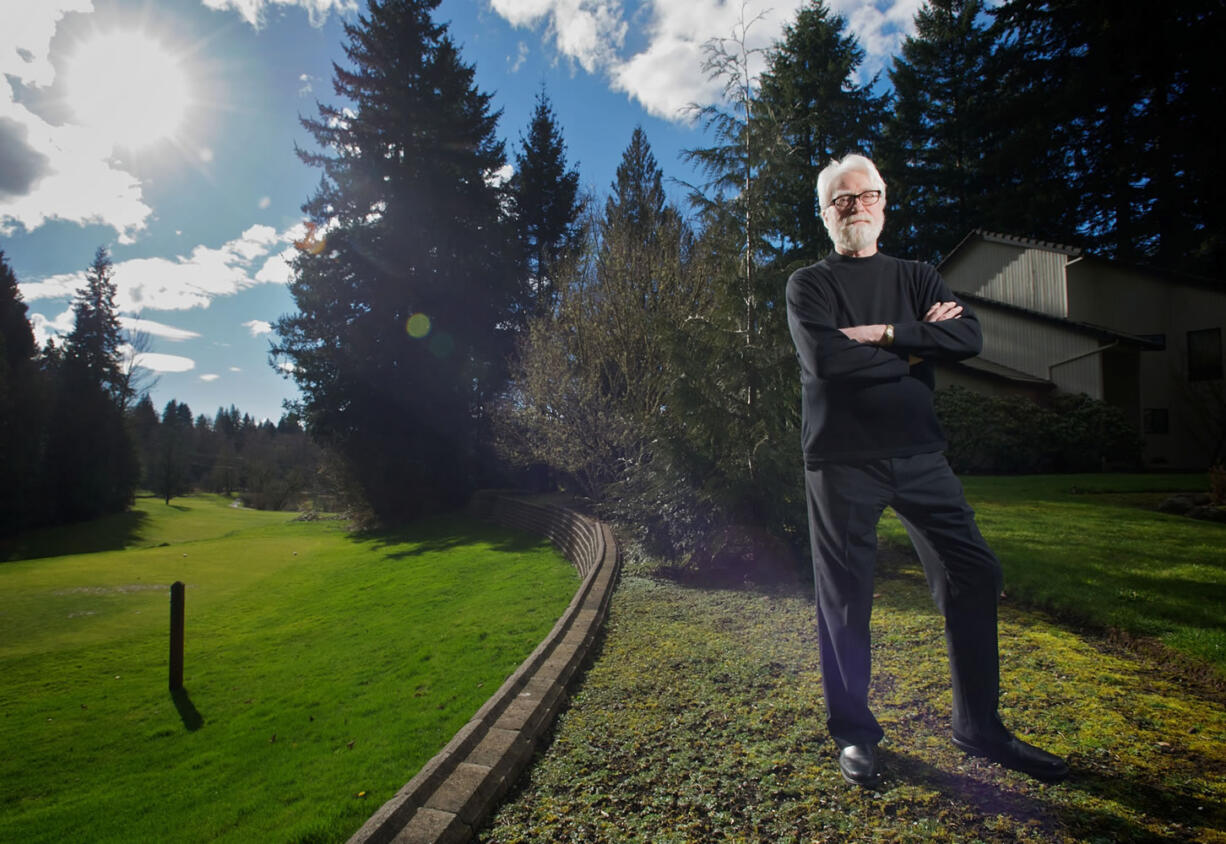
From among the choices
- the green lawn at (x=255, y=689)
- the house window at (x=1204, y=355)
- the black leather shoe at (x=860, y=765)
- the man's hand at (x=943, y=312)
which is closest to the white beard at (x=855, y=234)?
the man's hand at (x=943, y=312)

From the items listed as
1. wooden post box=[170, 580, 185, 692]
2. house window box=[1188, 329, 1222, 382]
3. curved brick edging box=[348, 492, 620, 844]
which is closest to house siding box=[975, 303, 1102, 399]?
house window box=[1188, 329, 1222, 382]

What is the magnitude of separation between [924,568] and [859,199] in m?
1.34

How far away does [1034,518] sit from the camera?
768cm

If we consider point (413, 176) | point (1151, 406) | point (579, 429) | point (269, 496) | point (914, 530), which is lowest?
point (269, 496)

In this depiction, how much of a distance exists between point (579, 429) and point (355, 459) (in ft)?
40.1

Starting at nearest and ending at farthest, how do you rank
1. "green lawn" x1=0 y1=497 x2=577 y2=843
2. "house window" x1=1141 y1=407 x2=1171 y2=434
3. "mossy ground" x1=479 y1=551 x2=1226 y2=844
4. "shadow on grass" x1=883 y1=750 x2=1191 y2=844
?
"shadow on grass" x1=883 y1=750 x2=1191 y2=844 < "mossy ground" x1=479 y1=551 x2=1226 y2=844 < "green lawn" x1=0 y1=497 x2=577 y2=843 < "house window" x1=1141 y1=407 x2=1171 y2=434

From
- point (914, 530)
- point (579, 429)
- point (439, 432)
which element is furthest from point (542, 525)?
point (914, 530)

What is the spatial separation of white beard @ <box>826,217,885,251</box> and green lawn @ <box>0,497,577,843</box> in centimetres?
368

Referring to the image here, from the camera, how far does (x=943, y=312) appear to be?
200cm

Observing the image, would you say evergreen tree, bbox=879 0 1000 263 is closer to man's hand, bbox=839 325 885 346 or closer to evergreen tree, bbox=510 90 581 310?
evergreen tree, bbox=510 90 581 310

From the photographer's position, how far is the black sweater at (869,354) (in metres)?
1.92

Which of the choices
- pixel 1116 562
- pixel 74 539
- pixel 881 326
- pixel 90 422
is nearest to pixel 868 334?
pixel 881 326

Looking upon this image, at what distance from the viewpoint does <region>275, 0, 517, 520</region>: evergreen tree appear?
21.0 m

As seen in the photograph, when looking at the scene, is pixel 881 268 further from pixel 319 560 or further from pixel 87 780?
pixel 319 560
